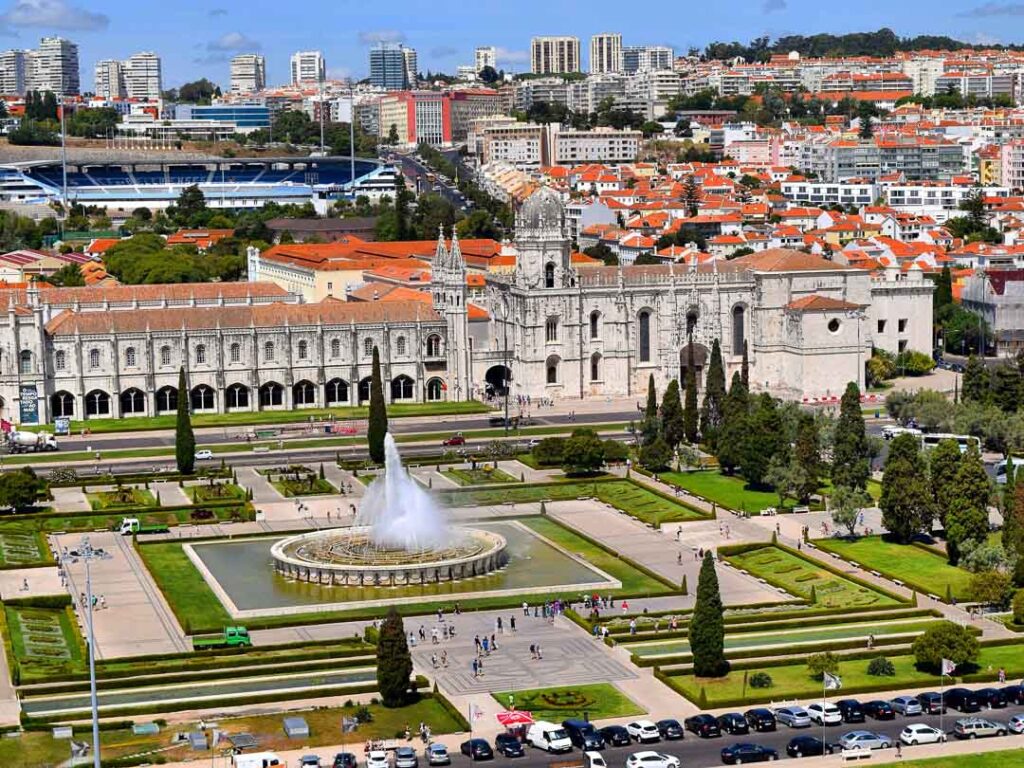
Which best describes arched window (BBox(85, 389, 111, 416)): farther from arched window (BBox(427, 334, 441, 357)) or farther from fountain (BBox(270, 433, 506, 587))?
fountain (BBox(270, 433, 506, 587))

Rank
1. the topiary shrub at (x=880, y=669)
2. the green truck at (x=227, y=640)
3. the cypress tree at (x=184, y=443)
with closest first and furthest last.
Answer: the topiary shrub at (x=880, y=669) → the green truck at (x=227, y=640) → the cypress tree at (x=184, y=443)

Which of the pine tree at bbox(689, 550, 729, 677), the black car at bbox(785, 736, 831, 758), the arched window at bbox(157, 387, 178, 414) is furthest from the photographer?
the arched window at bbox(157, 387, 178, 414)

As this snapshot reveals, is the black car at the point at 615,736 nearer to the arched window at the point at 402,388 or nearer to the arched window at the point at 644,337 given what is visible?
the arched window at the point at 402,388

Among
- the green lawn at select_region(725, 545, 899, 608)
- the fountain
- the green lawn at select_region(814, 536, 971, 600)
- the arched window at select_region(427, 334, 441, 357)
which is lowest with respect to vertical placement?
the green lawn at select_region(725, 545, 899, 608)

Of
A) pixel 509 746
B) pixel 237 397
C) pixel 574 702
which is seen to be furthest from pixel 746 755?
pixel 237 397

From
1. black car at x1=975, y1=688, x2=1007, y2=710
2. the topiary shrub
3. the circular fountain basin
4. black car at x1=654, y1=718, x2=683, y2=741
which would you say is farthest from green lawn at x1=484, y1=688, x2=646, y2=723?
the circular fountain basin

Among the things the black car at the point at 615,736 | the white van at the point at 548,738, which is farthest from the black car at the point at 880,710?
the white van at the point at 548,738
